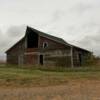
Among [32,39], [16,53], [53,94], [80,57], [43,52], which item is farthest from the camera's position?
[16,53]

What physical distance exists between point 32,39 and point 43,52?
346cm

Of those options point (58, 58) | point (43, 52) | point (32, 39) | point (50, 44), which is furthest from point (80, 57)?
point (32, 39)

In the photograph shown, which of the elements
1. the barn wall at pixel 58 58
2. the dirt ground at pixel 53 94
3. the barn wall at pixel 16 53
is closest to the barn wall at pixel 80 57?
the barn wall at pixel 58 58

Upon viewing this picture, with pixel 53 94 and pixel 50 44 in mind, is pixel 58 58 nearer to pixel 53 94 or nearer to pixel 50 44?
pixel 50 44

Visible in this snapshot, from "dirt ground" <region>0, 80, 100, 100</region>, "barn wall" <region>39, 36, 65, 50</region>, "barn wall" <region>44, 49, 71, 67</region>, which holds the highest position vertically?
"barn wall" <region>39, 36, 65, 50</region>

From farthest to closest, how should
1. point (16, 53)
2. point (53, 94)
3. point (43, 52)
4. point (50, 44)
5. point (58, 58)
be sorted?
1. point (16, 53)
2. point (43, 52)
3. point (50, 44)
4. point (58, 58)
5. point (53, 94)

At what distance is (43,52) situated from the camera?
40.2 m

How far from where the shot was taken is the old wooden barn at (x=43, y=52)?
38.7 meters

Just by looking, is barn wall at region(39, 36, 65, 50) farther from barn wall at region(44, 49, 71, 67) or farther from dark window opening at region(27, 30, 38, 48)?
dark window opening at region(27, 30, 38, 48)

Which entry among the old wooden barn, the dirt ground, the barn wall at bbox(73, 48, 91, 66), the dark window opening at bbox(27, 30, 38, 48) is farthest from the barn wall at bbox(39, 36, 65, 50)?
the dirt ground

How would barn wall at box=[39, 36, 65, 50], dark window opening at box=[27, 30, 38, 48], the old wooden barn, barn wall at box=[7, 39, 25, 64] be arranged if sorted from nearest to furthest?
1. the old wooden barn
2. barn wall at box=[39, 36, 65, 50]
3. dark window opening at box=[27, 30, 38, 48]
4. barn wall at box=[7, 39, 25, 64]

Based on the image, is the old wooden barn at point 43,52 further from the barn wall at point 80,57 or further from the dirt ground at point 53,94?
the dirt ground at point 53,94

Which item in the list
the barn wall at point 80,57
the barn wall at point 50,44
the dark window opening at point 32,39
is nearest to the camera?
the barn wall at point 50,44

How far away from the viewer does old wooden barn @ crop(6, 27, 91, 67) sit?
38.7 metres
